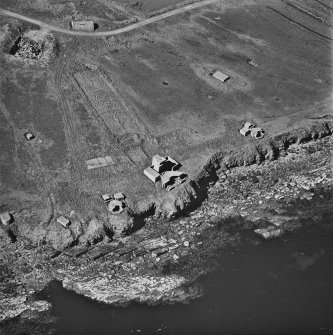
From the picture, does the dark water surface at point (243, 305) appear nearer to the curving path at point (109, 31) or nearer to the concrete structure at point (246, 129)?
the concrete structure at point (246, 129)

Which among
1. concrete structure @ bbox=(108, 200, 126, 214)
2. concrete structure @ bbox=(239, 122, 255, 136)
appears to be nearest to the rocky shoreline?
concrete structure @ bbox=(108, 200, 126, 214)

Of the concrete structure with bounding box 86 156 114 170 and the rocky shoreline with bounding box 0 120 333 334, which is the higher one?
the concrete structure with bounding box 86 156 114 170

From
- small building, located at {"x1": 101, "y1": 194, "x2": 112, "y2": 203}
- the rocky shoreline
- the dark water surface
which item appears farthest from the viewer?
small building, located at {"x1": 101, "y1": 194, "x2": 112, "y2": 203}

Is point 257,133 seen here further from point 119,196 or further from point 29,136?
point 29,136

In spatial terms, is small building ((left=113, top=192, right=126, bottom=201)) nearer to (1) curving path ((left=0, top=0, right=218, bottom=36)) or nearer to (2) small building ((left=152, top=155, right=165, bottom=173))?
(2) small building ((left=152, top=155, right=165, bottom=173))

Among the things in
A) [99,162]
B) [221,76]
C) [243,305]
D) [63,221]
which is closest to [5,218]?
[63,221]

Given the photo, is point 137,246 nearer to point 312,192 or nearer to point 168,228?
point 168,228

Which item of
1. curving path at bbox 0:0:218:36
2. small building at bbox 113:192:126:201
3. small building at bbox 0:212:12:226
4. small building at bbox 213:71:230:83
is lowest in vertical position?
small building at bbox 0:212:12:226
